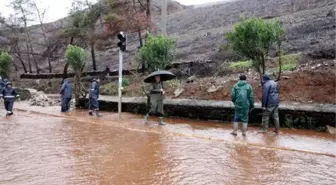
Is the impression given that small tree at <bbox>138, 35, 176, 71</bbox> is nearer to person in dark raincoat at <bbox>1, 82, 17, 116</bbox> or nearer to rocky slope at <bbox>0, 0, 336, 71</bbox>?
rocky slope at <bbox>0, 0, 336, 71</bbox>

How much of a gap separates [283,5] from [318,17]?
8193mm

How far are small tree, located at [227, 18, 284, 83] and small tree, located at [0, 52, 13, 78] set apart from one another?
1068 inches

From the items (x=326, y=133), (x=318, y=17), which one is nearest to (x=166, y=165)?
(x=326, y=133)

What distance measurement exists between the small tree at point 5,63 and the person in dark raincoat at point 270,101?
2955cm

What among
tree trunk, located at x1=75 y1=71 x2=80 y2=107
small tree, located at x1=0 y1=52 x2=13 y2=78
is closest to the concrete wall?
tree trunk, located at x1=75 y1=71 x2=80 y2=107

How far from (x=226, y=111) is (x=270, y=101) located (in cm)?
244

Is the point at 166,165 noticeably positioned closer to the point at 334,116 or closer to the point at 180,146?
the point at 180,146

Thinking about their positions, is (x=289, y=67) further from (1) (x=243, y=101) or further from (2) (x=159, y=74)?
(1) (x=243, y=101)

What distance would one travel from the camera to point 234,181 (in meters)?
6.08

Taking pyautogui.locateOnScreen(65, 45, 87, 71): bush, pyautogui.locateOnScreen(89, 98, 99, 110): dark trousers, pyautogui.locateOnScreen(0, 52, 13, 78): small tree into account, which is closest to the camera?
pyautogui.locateOnScreen(89, 98, 99, 110): dark trousers

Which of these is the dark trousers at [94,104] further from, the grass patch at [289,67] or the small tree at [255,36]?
the grass patch at [289,67]

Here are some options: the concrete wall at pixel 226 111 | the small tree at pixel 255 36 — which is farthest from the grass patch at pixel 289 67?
the concrete wall at pixel 226 111

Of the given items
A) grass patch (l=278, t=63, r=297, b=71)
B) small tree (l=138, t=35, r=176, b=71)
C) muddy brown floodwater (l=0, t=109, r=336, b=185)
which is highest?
small tree (l=138, t=35, r=176, b=71)

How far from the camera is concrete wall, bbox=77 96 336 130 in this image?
34.3 ft
